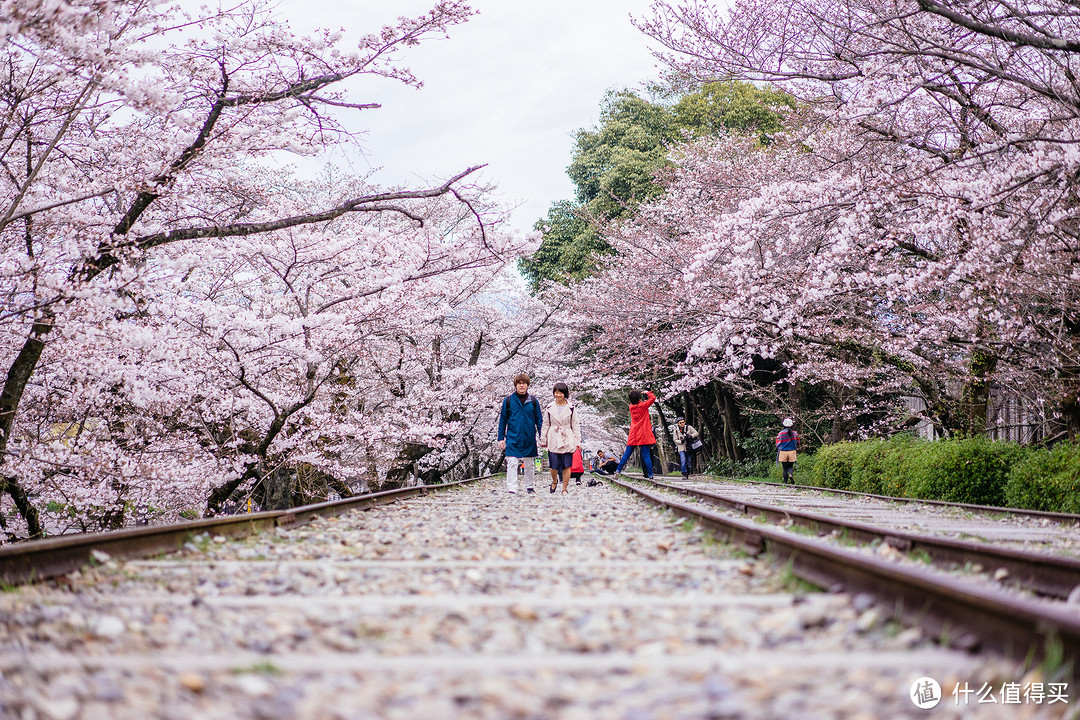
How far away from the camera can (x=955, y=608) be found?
8.94 ft

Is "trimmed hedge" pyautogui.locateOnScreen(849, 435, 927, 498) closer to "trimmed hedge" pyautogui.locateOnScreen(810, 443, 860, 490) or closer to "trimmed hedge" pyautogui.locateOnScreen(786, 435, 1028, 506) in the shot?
"trimmed hedge" pyautogui.locateOnScreen(786, 435, 1028, 506)

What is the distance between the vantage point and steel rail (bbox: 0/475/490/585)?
4.19 metres

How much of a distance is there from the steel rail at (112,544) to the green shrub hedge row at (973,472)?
893 cm

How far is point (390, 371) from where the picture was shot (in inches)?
948

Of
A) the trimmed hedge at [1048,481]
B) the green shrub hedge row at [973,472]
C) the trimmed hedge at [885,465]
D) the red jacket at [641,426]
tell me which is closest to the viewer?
the trimmed hedge at [1048,481]

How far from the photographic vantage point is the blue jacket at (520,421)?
11.4 meters

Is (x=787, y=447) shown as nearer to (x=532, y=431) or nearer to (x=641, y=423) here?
(x=641, y=423)

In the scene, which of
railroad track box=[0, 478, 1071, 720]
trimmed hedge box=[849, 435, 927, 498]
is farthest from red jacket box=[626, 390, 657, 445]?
railroad track box=[0, 478, 1071, 720]

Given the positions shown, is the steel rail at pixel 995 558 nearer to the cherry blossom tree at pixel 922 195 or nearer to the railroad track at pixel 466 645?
the railroad track at pixel 466 645

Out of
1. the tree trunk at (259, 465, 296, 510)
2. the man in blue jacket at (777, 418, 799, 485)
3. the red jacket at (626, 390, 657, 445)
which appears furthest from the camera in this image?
the man in blue jacket at (777, 418, 799, 485)

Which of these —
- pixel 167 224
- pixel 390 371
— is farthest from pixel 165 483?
pixel 390 371

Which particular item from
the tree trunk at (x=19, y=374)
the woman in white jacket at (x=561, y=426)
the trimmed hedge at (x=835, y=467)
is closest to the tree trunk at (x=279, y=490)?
the woman in white jacket at (x=561, y=426)

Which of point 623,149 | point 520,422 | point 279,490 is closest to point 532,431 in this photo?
point 520,422

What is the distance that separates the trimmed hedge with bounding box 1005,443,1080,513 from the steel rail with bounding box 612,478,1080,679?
7.33 m
